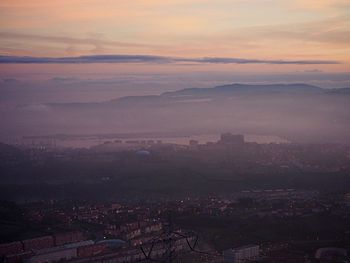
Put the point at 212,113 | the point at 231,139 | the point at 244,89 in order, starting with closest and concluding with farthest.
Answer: the point at 231,139, the point at 212,113, the point at 244,89

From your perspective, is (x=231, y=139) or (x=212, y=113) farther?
(x=212, y=113)

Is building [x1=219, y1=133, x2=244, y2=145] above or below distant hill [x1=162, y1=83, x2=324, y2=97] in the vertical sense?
below

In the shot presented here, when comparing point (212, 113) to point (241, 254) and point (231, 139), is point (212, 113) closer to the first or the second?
point (231, 139)

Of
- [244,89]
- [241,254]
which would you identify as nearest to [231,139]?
[244,89]

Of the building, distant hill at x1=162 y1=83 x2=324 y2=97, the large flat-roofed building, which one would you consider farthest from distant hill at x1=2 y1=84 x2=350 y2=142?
the large flat-roofed building

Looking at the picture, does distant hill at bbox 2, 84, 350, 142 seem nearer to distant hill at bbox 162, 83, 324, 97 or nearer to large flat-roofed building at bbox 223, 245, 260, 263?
distant hill at bbox 162, 83, 324, 97

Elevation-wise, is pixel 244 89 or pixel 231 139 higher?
pixel 244 89

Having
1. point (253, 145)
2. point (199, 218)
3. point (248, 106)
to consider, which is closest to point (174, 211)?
point (199, 218)

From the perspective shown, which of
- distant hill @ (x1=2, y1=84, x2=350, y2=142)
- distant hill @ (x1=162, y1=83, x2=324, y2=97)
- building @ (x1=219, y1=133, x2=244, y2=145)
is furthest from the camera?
distant hill @ (x1=162, y1=83, x2=324, y2=97)
